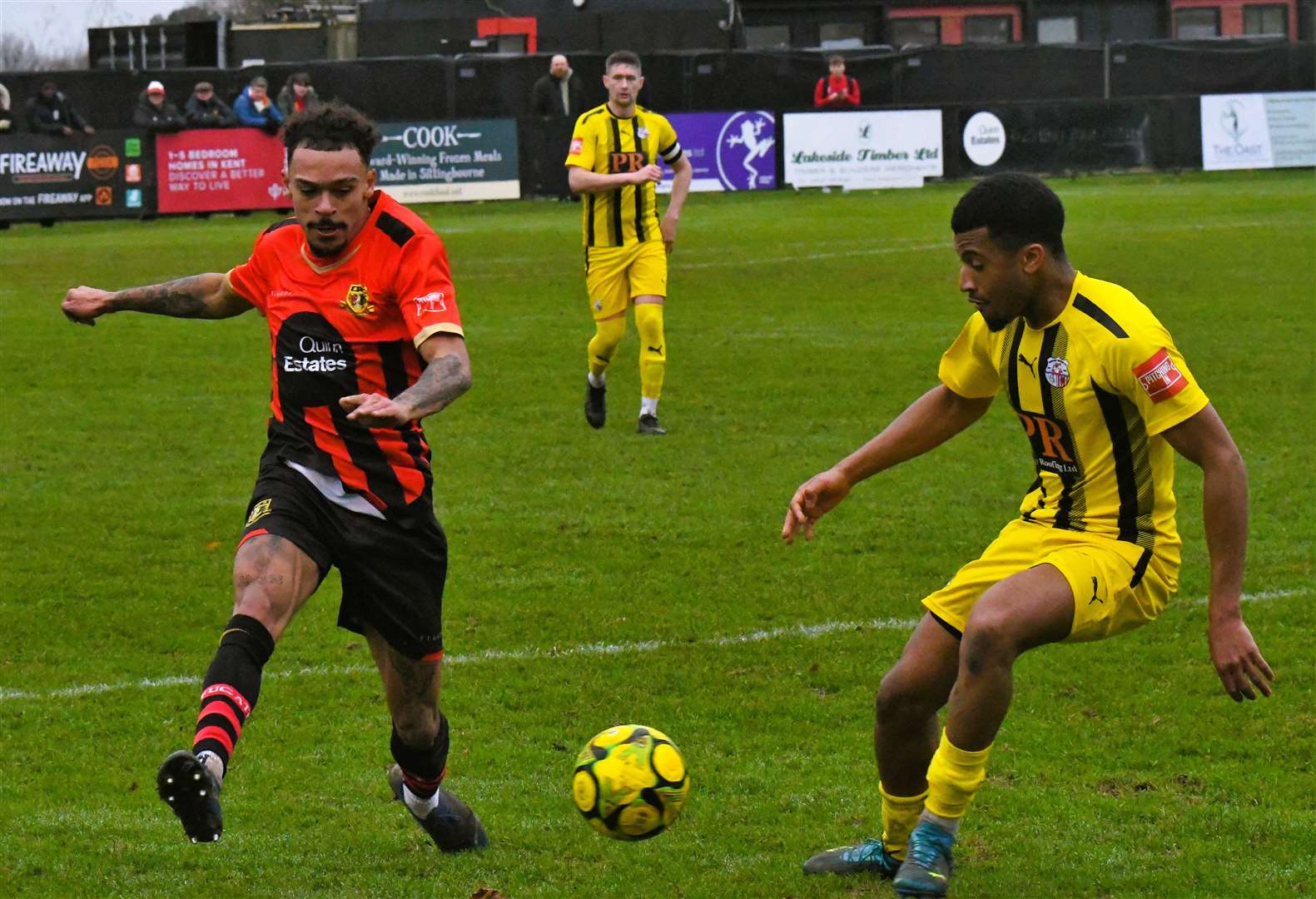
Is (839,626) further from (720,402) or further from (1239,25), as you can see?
(1239,25)

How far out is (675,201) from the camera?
502 inches

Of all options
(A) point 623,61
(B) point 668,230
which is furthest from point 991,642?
(A) point 623,61

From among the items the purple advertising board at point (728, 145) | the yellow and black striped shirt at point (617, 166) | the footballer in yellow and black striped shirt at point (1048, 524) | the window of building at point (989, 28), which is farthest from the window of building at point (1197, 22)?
the footballer in yellow and black striped shirt at point (1048, 524)

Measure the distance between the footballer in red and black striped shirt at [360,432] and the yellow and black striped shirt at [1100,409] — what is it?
5.08 feet

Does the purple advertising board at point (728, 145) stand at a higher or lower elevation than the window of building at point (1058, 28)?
lower

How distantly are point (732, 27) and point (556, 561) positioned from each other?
33029 mm

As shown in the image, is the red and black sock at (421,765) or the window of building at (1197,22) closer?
the red and black sock at (421,765)

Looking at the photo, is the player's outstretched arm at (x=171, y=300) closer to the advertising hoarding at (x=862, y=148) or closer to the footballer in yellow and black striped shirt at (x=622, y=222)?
the footballer in yellow and black striped shirt at (x=622, y=222)

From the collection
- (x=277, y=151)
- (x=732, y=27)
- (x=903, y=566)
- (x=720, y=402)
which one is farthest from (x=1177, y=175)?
(x=903, y=566)

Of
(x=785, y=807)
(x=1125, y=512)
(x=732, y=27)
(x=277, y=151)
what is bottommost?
(x=785, y=807)

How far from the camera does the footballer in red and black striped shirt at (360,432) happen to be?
4.98 meters

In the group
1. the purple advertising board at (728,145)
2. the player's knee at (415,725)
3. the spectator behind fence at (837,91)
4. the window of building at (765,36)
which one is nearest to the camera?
the player's knee at (415,725)

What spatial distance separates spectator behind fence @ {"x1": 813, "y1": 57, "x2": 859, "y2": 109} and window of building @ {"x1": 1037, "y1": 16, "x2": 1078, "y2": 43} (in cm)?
2021

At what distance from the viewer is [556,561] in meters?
8.77
